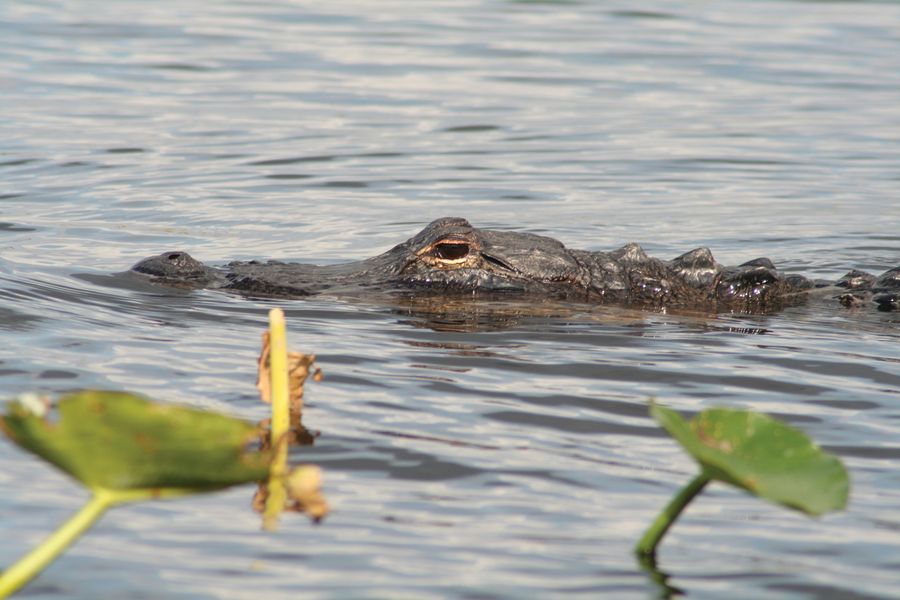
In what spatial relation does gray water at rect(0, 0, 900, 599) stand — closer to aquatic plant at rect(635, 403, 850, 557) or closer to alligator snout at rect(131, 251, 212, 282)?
alligator snout at rect(131, 251, 212, 282)

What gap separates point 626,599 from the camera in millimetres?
3412

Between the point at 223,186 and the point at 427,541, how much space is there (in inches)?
300

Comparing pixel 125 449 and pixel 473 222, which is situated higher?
pixel 473 222

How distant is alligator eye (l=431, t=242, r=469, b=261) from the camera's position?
7.25 metres

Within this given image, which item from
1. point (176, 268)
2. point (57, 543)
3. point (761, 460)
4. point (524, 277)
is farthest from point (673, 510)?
point (176, 268)

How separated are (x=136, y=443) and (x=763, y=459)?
1.36 m

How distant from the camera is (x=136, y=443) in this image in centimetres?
253

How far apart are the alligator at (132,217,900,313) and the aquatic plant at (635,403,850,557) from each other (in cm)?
417

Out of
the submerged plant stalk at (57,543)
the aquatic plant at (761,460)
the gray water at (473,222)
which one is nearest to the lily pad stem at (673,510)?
the aquatic plant at (761,460)

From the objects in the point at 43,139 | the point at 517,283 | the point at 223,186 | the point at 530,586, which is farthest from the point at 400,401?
the point at 43,139

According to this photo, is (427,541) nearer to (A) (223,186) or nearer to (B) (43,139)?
(A) (223,186)

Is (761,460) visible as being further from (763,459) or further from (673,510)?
(673,510)

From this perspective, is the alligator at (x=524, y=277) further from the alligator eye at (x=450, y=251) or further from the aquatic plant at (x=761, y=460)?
the aquatic plant at (x=761, y=460)

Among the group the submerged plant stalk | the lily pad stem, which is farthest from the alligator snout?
the submerged plant stalk
